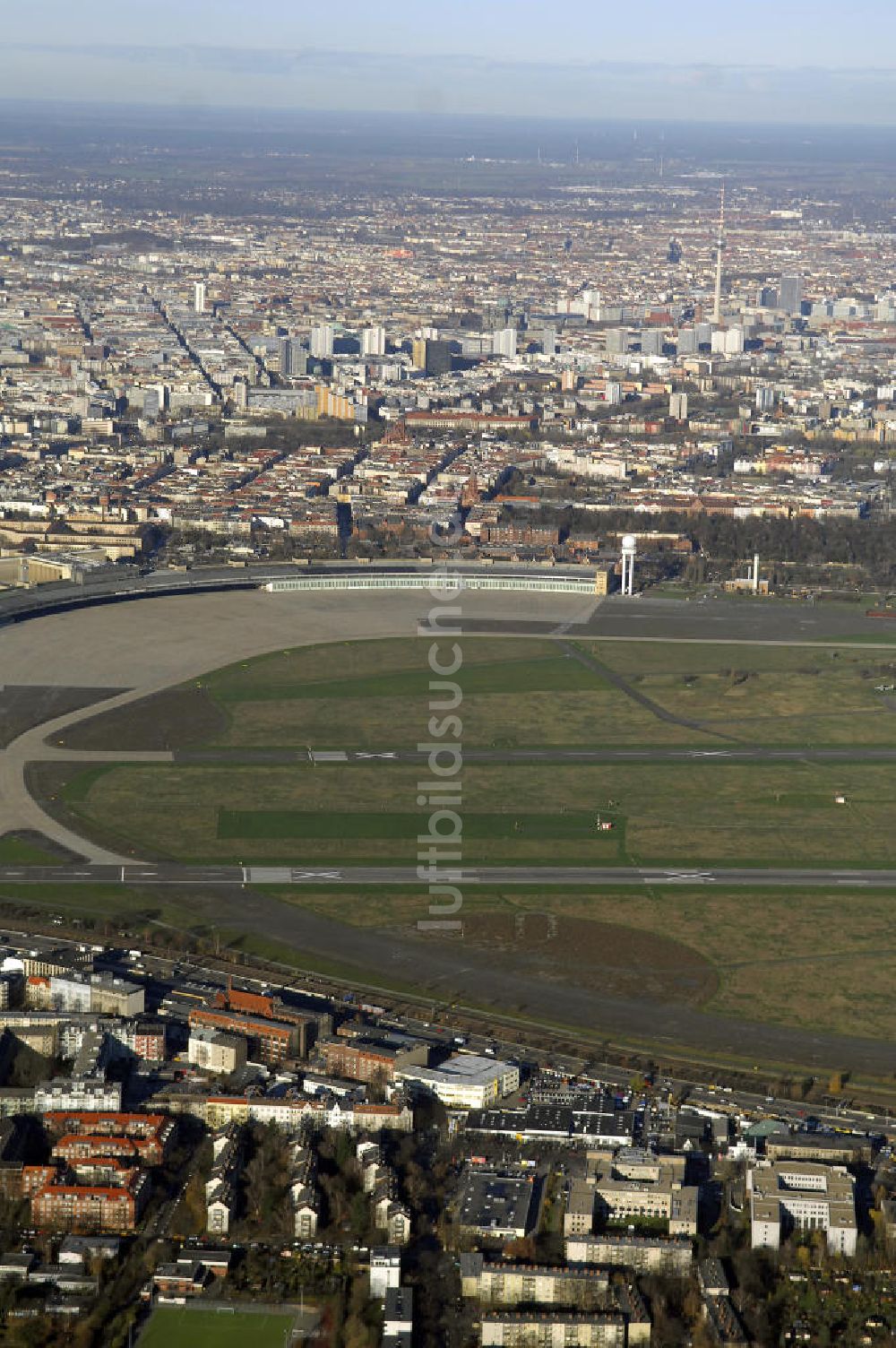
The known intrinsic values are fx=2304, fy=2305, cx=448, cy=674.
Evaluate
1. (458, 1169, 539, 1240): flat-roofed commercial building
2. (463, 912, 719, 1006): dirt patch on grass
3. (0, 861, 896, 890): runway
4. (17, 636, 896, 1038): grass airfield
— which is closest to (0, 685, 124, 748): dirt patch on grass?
(17, 636, 896, 1038): grass airfield

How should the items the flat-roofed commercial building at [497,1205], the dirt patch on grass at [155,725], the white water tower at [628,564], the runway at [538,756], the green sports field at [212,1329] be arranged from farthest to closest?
the white water tower at [628,564], the dirt patch on grass at [155,725], the runway at [538,756], the flat-roofed commercial building at [497,1205], the green sports field at [212,1329]

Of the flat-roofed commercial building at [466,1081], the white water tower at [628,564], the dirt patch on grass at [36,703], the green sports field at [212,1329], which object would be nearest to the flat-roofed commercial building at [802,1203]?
the flat-roofed commercial building at [466,1081]

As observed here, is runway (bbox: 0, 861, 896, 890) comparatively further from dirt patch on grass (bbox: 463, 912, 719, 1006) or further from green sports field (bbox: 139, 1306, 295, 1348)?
green sports field (bbox: 139, 1306, 295, 1348)

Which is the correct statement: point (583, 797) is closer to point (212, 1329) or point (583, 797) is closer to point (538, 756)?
point (538, 756)

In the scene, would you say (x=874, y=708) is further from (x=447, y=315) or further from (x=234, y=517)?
(x=447, y=315)

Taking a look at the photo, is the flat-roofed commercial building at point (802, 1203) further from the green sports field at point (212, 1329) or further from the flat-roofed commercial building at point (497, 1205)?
the green sports field at point (212, 1329)

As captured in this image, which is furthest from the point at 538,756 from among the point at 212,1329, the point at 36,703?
the point at 212,1329
